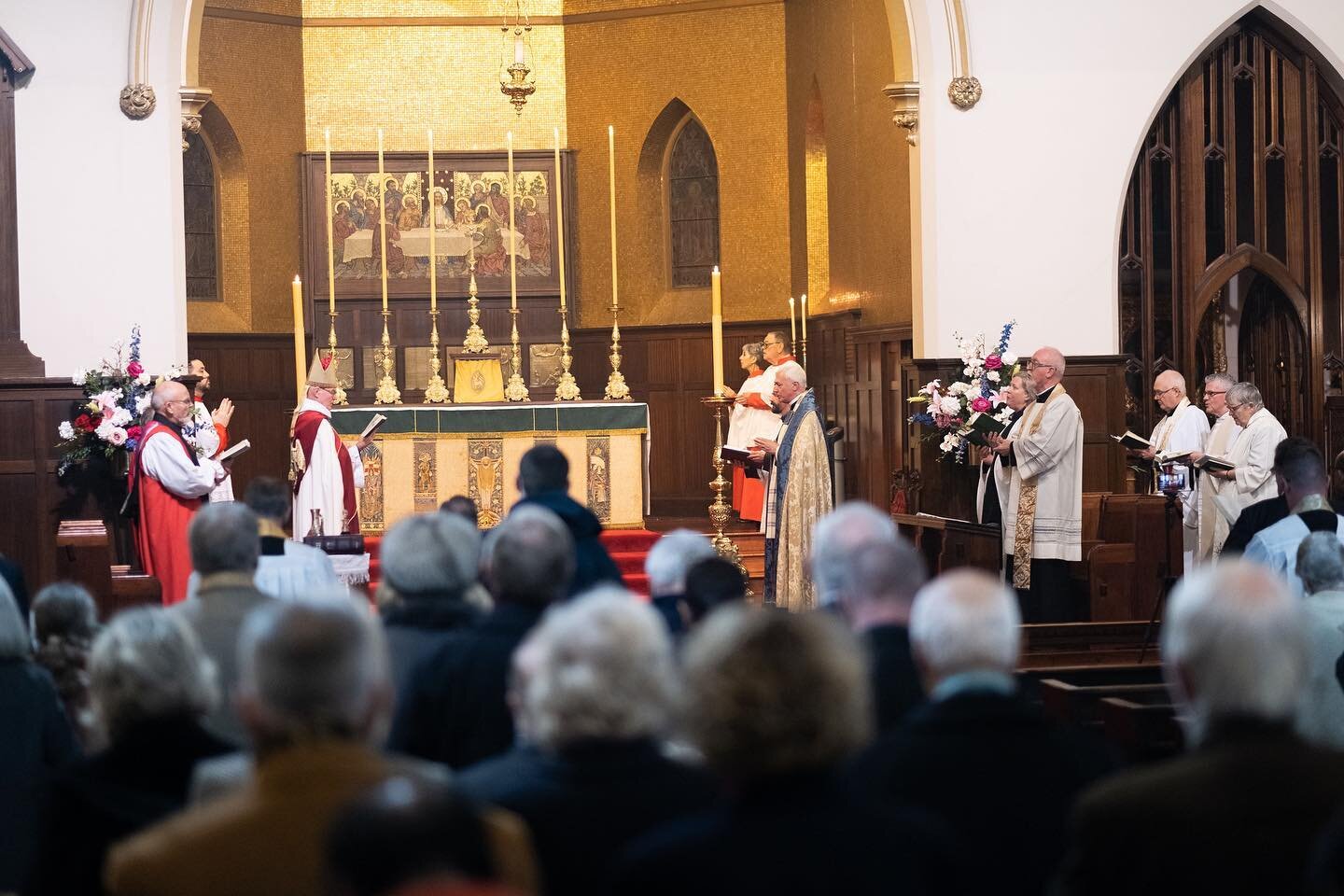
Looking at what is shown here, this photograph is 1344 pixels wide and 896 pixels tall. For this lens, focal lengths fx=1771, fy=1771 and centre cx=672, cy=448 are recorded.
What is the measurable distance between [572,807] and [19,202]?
373 inches

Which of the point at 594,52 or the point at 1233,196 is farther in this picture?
the point at 594,52

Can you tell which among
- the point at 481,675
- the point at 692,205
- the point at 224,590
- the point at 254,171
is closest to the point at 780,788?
the point at 481,675

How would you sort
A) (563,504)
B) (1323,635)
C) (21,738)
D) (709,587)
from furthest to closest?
1. (563,504)
2. (1323,635)
3. (709,587)
4. (21,738)

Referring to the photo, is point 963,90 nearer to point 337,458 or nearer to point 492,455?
point 492,455

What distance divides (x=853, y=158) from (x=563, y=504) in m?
9.25

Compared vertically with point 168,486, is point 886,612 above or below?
below

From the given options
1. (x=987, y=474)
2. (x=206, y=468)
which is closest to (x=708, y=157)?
(x=987, y=474)

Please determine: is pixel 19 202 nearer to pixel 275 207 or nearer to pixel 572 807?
pixel 275 207

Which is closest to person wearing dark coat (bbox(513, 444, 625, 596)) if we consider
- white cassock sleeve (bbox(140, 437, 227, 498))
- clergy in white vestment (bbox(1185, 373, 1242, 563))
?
white cassock sleeve (bbox(140, 437, 227, 498))

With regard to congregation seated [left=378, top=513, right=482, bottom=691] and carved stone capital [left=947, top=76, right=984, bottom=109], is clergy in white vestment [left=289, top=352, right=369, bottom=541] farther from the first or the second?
congregation seated [left=378, top=513, right=482, bottom=691]

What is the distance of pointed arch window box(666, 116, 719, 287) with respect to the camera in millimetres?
16750

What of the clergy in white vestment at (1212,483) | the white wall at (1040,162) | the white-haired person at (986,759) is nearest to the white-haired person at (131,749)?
the white-haired person at (986,759)

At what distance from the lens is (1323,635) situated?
4.70 m

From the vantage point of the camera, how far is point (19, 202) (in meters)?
11.0
